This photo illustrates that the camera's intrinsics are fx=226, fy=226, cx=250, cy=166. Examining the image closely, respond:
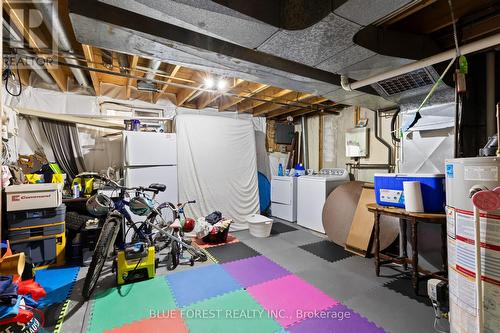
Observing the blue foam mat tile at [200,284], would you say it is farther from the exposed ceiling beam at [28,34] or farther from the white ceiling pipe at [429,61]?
the exposed ceiling beam at [28,34]

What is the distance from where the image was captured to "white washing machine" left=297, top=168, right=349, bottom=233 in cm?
427

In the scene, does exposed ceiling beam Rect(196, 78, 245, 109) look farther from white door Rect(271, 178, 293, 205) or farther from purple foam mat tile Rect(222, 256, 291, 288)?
purple foam mat tile Rect(222, 256, 291, 288)

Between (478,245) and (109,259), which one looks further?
(109,259)

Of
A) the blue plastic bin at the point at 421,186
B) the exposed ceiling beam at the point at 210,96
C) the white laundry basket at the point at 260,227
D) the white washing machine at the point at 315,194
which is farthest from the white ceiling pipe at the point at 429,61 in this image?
the white laundry basket at the point at 260,227

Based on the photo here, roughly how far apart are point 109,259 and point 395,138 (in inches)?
179

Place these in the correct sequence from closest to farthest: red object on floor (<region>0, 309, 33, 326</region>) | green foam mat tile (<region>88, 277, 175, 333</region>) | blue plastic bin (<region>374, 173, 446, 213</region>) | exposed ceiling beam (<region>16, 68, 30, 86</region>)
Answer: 1. red object on floor (<region>0, 309, 33, 326</region>)
2. green foam mat tile (<region>88, 277, 175, 333</region>)
3. blue plastic bin (<region>374, 173, 446, 213</region>)
4. exposed ceiling beam (<region>16, 68, 30, 86</region>)

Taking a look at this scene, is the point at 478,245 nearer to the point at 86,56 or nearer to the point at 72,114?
the point at 86,56

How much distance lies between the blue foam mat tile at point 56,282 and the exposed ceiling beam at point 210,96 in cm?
310

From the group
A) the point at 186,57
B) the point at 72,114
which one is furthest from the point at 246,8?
the point at 72,114

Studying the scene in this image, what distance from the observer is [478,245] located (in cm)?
119

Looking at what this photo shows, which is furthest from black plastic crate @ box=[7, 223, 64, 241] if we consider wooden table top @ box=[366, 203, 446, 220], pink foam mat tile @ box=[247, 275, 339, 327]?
wooden table top @ box=[366, 203, 446, 220]

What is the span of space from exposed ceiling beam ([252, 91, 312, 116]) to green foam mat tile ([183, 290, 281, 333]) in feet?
11.3

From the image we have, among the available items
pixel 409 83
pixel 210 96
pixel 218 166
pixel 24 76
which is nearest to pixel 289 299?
pixel 409 83

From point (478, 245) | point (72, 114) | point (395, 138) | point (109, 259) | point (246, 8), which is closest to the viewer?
point (478, 245)
